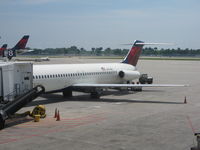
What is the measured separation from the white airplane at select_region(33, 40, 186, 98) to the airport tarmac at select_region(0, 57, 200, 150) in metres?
1.21

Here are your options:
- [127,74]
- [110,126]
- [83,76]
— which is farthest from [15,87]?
[127,74]

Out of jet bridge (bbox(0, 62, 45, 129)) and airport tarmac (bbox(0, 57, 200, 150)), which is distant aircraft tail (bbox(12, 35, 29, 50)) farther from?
jet bridge (bbox(0, 62, 45, 129))

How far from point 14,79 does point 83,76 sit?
29.1ft

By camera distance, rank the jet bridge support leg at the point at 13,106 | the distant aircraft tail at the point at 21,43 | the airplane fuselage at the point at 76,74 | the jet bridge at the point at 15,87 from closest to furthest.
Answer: the jet bridge support leg at the point at 13,106 < the jet bridge at the point at 15,87 < the airplane fuselage at the point at 76,74 < the distant aircraft tail at the point at 21,43

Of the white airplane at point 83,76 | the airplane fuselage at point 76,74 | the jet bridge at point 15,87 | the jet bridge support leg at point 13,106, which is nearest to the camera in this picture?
the jet bridge support leg at point 13,106

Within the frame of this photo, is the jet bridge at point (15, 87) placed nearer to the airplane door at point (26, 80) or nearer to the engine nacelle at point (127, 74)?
the airplane door at point (26, 80)

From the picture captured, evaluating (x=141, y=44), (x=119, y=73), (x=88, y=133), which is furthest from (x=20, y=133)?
(x=141, y=44)

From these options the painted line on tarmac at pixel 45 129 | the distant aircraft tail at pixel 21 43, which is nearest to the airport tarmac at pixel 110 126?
the painted line on tarmac at pixel 45 129

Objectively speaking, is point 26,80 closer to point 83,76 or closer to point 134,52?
point 83,76

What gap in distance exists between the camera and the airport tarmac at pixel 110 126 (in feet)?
42.4

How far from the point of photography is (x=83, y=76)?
89.6ft

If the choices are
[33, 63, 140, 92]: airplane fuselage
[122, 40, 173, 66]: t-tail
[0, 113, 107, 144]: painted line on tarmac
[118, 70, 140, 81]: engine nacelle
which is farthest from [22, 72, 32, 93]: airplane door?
[122, 40, 173, 66]: t-tail

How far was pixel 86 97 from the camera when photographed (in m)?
27.2

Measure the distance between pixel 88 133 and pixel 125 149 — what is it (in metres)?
2.80
